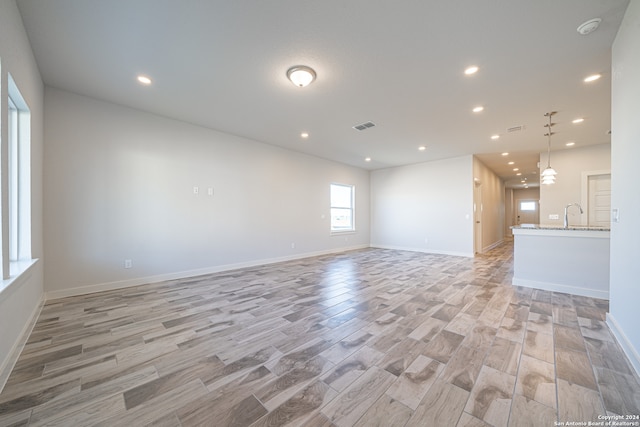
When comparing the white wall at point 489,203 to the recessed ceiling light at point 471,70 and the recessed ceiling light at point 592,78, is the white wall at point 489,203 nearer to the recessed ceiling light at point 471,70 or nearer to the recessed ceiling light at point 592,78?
the recessed ceiling light at point 592,78

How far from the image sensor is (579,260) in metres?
3.45

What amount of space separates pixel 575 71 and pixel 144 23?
178 inches

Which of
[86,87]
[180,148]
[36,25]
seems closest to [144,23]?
[36,25]

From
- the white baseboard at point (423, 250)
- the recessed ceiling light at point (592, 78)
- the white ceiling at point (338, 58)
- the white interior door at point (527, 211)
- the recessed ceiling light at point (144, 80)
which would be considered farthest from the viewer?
the white interior door at point (527, 211)

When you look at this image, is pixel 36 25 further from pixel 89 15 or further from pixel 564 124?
pixel 564 124

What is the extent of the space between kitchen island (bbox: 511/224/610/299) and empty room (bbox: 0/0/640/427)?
0.09 feet

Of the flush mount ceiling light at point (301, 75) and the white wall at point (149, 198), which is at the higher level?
the flush mount ceiling light at point (301, 75)

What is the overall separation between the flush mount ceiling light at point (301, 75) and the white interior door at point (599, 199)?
6.89 metres

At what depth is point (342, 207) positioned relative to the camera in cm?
780

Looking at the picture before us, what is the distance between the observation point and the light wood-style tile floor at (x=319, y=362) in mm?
1376

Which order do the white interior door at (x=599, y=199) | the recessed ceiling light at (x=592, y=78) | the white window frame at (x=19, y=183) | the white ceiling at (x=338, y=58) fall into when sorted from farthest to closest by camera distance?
1. the white interior door at (x=599, y=199)
2. the recessed ceiling light at (x=592, y=78)
3. the white window frame at (x=19, y=183)
4. the white ceiling at (x=338, y=58)

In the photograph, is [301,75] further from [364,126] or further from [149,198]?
[149,198]

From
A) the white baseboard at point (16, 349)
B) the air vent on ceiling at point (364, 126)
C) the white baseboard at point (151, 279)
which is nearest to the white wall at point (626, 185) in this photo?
the air vent on ceiling at point (364, 126)

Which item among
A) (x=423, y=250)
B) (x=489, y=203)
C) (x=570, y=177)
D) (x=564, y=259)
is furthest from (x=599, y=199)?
(x=423, y=250)
